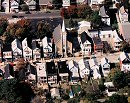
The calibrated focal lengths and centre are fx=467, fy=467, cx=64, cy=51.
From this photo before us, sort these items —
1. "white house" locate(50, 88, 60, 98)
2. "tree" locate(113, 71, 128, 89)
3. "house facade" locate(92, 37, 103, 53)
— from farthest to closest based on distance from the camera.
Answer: "house facade" locate(92, 37, 103, 53) → "tree" locate(113, 71, 128, 89) → "white house" locate(50, 88, 60, 98)

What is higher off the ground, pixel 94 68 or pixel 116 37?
pixel 116 37

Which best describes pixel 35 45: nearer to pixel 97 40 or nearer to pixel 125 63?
pixel 97 40

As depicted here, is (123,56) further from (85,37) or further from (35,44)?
(35,44)

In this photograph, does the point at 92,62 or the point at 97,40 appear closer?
the point at 92,62

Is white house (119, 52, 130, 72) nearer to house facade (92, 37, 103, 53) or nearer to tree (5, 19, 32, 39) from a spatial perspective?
house facade (92, 37, 103, 53)

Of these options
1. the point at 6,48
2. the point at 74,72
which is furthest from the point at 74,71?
the point at 6,48

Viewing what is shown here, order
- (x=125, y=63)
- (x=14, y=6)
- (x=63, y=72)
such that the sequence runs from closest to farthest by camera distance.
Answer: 1. (x=63, y=72)
2. (x=125, y=63)
3. (x=14, y=6)

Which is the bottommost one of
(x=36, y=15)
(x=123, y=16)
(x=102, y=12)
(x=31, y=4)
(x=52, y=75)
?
(x=52, y=75)

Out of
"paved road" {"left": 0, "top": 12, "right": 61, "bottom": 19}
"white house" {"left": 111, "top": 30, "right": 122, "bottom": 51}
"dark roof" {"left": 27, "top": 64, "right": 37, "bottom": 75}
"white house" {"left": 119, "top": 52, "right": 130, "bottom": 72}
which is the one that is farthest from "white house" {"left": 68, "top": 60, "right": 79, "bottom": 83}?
"paved road" {"left": 0, "top": 12, "right": 61, "bottom": 19}

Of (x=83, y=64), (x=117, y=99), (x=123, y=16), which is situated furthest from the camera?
(x=123, y=16)
